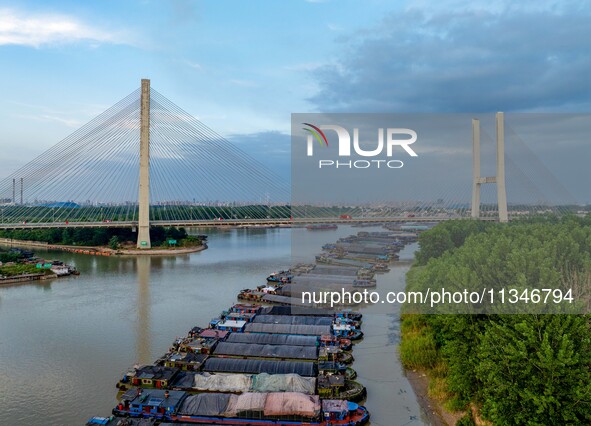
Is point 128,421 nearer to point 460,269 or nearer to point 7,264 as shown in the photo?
point 460,269

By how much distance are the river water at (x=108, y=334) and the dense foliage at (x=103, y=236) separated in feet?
11.8

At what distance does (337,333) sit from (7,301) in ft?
17.1

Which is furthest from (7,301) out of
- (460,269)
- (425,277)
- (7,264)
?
(460,269)

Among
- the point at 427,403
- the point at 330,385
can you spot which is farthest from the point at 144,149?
the point at 427,403

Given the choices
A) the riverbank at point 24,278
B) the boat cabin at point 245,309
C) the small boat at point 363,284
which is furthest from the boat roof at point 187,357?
the riverbank at point 24,278

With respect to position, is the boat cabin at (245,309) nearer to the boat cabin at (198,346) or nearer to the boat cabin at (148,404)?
the boat cabin at (198,346)

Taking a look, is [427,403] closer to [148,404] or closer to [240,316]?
[148,404]

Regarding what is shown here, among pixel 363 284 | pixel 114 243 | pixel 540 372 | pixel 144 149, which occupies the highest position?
pixel 144 149

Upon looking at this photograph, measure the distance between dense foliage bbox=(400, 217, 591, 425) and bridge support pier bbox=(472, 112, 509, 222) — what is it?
21.9 feet

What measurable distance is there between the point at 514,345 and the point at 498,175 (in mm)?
10008

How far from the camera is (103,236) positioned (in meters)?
14.5

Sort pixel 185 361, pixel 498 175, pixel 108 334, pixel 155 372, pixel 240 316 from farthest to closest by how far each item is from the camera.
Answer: pixel 498 175 → pixel 240 316 → pixel 108 334 → pixel 185 361 → pixel 155 372

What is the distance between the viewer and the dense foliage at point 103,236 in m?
14.4

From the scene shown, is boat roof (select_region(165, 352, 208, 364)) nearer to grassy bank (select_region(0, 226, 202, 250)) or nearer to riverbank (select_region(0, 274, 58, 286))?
riverbank (select_region(0, 274, 58, 286))
